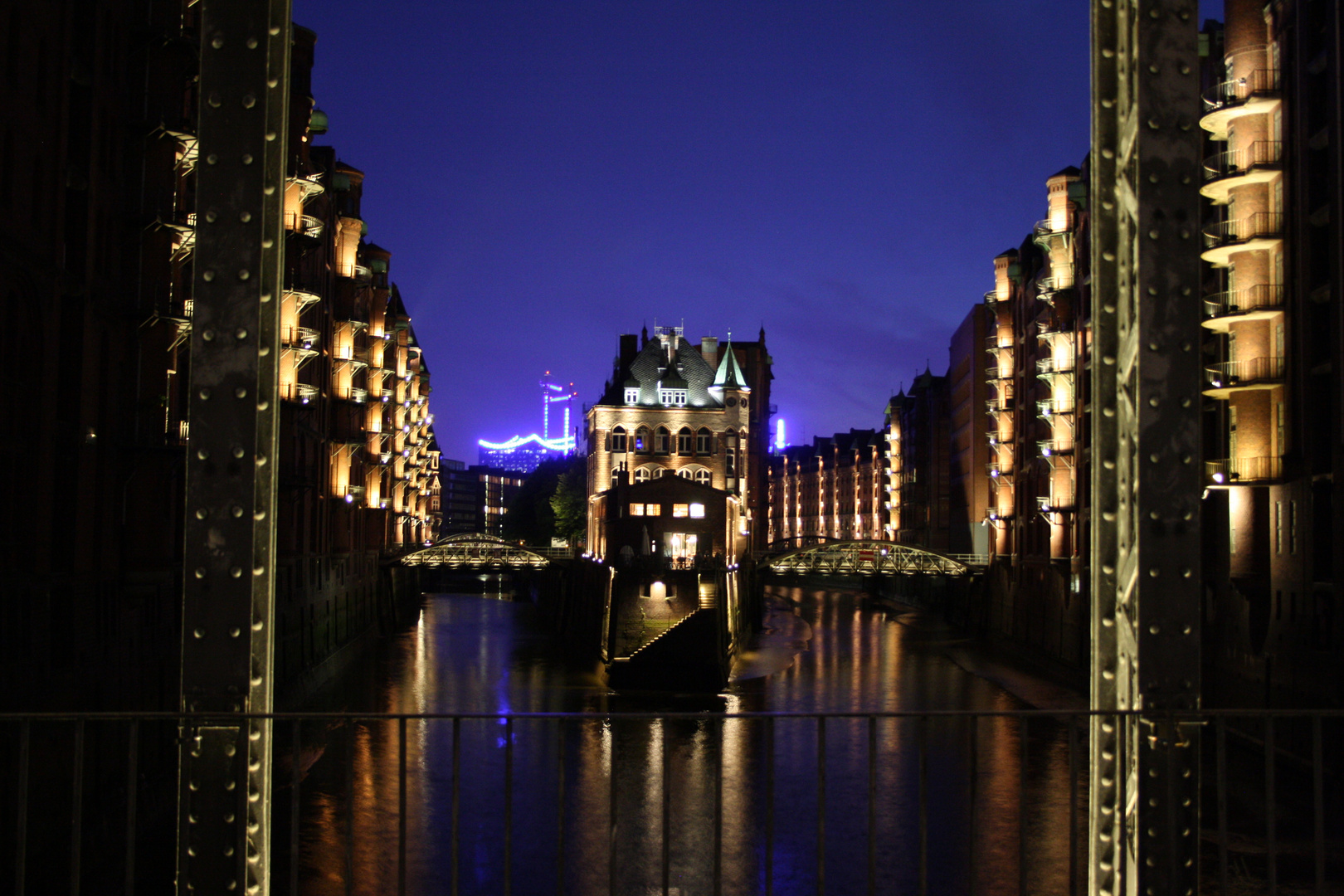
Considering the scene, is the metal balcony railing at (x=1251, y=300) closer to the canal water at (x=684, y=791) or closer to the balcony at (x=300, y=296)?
the canal water at (x=684, y=791)

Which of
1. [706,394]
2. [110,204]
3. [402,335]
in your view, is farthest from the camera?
[706,394]

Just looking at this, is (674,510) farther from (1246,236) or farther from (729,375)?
(1246,236)

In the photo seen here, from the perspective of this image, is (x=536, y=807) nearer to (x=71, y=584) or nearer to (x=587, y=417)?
(x=71, y=584)

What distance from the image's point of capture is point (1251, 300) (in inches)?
1112

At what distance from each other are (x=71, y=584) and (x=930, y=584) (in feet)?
229

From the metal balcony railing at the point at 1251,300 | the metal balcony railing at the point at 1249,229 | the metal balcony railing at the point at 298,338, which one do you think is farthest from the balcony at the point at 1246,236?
the metal balcony railing at the point at 298,338

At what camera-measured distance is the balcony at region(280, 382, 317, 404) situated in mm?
Answer: 32469

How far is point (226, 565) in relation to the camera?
4570 mm

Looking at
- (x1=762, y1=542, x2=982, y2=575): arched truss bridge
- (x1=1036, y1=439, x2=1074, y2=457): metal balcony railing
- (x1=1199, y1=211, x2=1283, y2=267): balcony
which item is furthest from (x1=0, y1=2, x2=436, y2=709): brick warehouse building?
(x1=762, y1=542, x2=982, y2=575): arched truss bridge

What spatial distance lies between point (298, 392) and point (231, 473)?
29.8 metres

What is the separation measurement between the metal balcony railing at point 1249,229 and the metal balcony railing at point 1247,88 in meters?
2.87

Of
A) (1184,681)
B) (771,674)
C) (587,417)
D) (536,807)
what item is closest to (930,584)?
(587,417)

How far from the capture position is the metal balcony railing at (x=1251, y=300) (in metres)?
27.9

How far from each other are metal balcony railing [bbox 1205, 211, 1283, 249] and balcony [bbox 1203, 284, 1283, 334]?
1259mm
